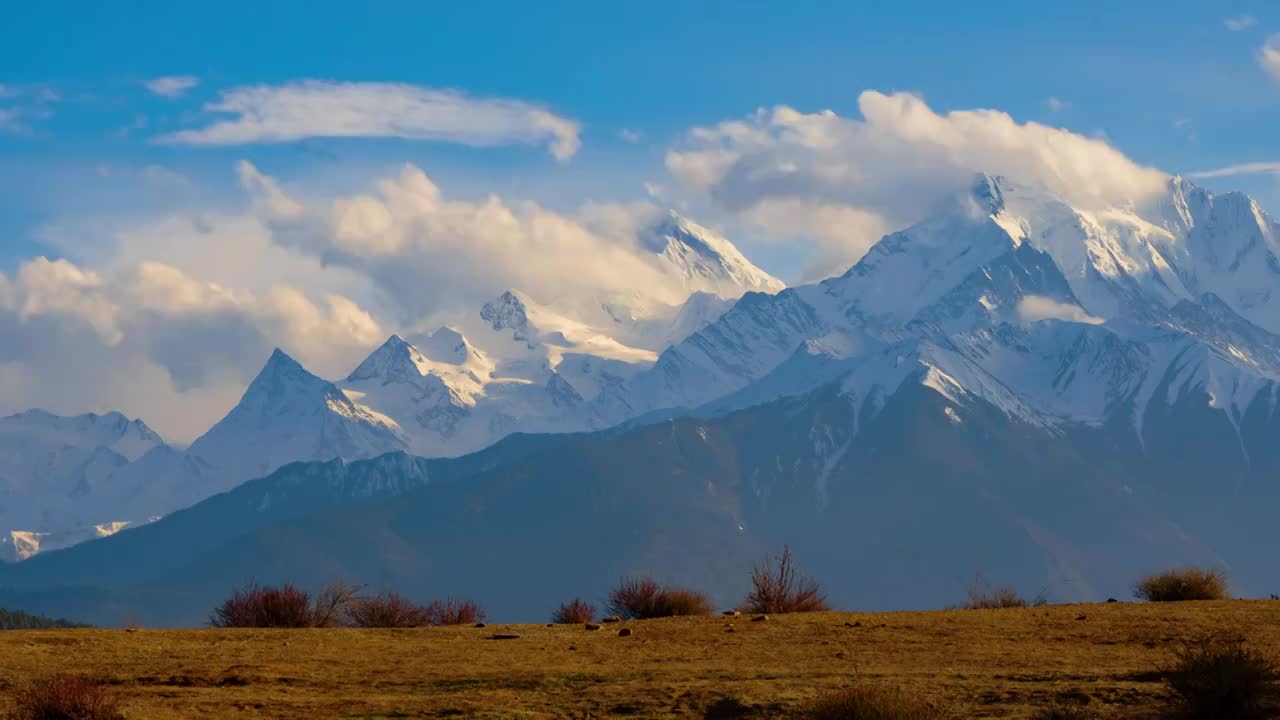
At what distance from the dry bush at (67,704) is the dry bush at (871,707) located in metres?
10.4

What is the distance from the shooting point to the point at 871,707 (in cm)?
2238

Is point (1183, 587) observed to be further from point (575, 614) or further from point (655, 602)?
point (575, 614)

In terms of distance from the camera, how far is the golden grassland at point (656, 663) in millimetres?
25469

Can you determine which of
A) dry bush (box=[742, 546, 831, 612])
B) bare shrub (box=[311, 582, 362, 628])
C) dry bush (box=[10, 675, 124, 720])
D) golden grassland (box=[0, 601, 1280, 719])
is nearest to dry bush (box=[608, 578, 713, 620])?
dry bush (box=[742, 546, 831, 612])

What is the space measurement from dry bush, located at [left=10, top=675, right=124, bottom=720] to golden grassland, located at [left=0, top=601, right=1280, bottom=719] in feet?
1.72

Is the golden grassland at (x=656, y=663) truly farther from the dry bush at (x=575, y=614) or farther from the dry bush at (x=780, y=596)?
the dry bush at (x=575, y=614)

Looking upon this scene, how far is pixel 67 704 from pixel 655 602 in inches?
715

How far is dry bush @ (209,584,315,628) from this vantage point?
3838 centimetres

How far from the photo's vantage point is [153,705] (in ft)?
84.5

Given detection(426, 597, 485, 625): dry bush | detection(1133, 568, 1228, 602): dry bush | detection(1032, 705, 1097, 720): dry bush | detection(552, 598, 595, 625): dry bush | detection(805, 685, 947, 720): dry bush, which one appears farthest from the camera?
detection(426, 597, 485, 625): dry bush

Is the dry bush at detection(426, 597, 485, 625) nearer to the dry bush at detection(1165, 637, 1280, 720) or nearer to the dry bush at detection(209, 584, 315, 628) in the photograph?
the dry bush at detection(209, 584, 315, 628)

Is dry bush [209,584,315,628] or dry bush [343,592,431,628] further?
dry bush [343,592,431,628]

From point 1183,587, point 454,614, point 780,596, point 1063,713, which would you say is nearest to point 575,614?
point 454,614

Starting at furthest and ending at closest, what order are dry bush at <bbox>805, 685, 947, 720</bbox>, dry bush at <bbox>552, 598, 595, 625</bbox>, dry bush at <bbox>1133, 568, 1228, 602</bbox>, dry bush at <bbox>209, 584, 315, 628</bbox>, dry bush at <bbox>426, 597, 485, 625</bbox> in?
dry bush at <bbox>426, 597, 485, 625</bbox>
dry bush at <bbox>1133, 568, 1228, 602</bbox>
dry bush at <bbox>552, 598, 595, 625</bbox>
dry bush at <bbox>209, 584, 315, 628</bbox>
dry bush at <bbox>805, 685, 947, 720</bbox>
